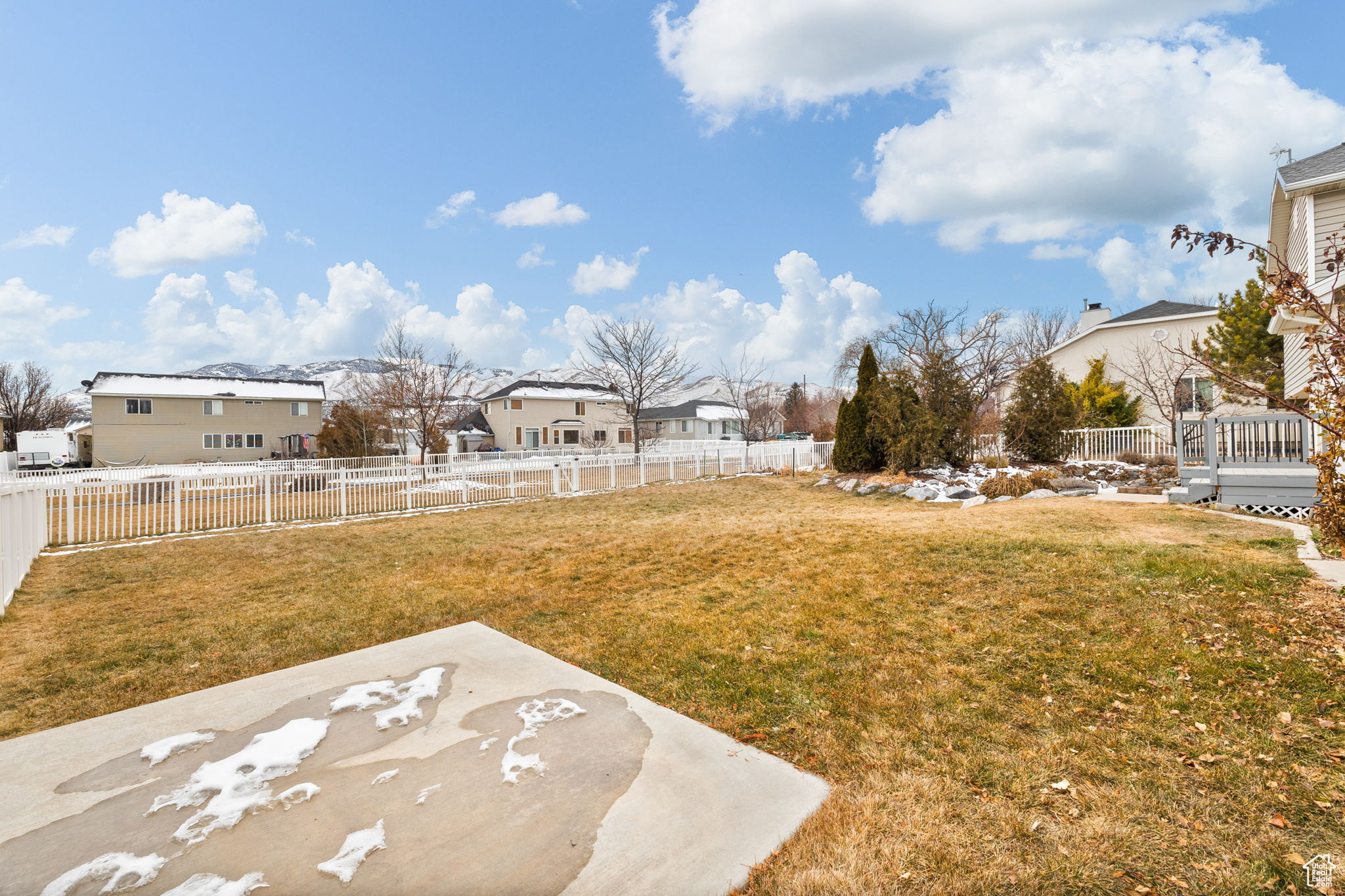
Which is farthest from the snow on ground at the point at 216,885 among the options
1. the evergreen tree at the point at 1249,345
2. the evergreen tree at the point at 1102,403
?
the evergreen tree at the point at 1102,403

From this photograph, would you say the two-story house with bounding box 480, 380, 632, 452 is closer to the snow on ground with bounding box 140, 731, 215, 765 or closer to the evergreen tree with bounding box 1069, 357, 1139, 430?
the evergreen tree with bounding box 1069, 357, 1139, 430

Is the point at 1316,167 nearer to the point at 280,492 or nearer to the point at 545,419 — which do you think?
the point at 280,492

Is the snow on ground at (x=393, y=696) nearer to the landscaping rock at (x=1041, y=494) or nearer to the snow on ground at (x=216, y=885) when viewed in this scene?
the snow on ground at (x=216, y=885)

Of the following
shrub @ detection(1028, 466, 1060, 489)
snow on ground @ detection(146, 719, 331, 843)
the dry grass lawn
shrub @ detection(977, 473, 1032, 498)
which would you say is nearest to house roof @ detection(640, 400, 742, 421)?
shrub @ detection(1028, 466, 1060, 489)

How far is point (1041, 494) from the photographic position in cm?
1220

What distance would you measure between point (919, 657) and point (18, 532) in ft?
27.7

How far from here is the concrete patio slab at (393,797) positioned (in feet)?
6.61

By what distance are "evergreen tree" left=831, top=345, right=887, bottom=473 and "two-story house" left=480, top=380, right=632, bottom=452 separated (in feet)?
89.8

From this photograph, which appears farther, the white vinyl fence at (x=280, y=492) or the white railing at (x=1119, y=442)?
the white railing at (x=1119, y=442)

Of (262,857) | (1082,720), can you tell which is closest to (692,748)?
(262,857)

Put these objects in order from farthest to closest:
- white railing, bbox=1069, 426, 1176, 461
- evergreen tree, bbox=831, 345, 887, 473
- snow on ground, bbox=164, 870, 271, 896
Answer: white railing, bbox=1069, 426, 1176, 461
evergreen tree, bbox=831, 345, 887, 473
snow on ground, bbox=164, 870, 271, 896

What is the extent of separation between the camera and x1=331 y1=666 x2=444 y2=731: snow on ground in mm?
3131

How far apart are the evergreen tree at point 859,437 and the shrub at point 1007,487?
330cm

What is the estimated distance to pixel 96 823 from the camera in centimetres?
228
